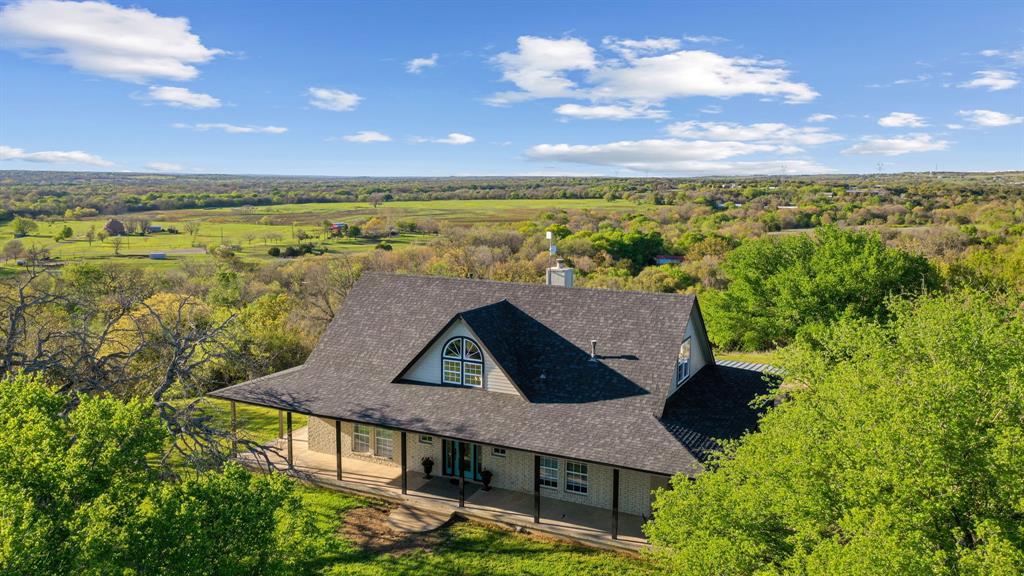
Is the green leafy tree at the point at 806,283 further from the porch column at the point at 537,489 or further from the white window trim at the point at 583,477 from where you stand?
the porch column at the point at 537,489

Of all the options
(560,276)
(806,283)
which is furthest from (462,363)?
(806,283)

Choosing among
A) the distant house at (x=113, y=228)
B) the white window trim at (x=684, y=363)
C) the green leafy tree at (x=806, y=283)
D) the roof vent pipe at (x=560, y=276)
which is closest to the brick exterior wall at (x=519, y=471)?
the white window trim at (x=684, y=363)

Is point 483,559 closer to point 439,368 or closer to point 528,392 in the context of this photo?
point 528,392

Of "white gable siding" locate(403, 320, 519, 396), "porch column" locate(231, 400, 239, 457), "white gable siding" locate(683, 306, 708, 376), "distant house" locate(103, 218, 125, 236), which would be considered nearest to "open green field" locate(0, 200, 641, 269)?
"distant house" locate(103, 218, 125, 236)

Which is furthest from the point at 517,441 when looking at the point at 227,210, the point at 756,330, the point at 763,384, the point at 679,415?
the point at 227,210

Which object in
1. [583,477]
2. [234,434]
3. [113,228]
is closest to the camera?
[583,477]

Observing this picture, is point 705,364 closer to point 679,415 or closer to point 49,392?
point 679,415
